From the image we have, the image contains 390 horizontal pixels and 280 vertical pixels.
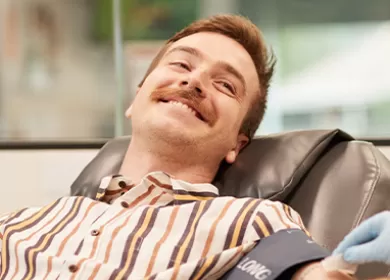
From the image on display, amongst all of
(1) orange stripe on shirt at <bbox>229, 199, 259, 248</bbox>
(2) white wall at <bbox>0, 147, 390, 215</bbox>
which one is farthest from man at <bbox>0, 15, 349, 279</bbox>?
(2) white wall at <bbox>0, 147, 390, 215</bbox>

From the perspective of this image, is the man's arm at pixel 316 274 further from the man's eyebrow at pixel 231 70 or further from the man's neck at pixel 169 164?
the man's eyebrow at pixel 231 70

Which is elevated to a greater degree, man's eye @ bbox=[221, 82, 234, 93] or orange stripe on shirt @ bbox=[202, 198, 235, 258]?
man's eye @ bbox=[221, 82, 234, 93]

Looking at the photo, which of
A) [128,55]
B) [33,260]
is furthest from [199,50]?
[128,55]

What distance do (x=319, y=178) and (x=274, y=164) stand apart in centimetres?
10

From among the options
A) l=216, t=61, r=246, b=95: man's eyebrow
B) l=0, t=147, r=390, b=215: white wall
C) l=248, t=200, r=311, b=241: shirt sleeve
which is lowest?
l=0, t=147, r=390, b=215: white wall

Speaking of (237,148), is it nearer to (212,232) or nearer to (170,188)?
(170,188)

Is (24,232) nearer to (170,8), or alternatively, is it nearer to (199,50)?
(199,50)

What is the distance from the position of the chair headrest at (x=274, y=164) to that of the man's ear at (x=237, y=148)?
0.01 m

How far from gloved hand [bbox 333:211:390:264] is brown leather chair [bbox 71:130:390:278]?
0.40m

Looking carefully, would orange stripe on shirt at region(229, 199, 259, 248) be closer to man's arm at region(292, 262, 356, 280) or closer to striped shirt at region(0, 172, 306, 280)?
striped shirt at region(0, 172, 306, 280)

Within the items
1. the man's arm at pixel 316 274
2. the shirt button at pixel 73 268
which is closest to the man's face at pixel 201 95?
the shirt button at pixel 73 268

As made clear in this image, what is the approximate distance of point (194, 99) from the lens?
136cm

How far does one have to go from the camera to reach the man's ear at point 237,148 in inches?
57.0

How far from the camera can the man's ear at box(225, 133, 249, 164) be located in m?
1.45
